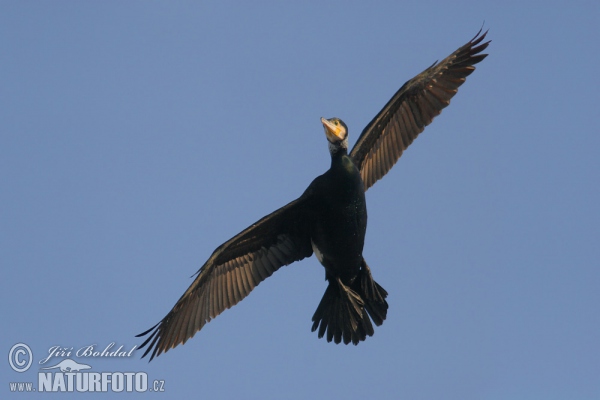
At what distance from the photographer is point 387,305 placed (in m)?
8.77

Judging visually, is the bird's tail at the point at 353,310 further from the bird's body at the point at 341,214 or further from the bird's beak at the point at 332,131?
the bird's beak at the point at 332,131

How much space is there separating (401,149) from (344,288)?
158 centimetres

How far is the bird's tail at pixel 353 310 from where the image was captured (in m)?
8.60

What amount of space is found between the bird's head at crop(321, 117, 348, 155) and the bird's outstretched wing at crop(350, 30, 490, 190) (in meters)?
0.54

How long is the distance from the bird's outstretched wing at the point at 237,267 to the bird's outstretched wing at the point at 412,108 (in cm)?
95

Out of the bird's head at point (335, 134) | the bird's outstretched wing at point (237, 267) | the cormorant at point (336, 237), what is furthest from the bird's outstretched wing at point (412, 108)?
the bird's outstretched wing at point (237, 267)

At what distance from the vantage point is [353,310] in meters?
8.59

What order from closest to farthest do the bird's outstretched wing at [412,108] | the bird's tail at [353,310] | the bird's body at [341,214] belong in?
the bird's body at [341,214]
the bird's tail at [353,310]
the bird's outstretched wing at [412,108]

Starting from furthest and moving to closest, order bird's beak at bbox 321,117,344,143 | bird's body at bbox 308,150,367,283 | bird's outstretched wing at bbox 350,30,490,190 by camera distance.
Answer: bird's outstretched wing at bbox 350,30,490,190 < bird's beak at bbox 321,117,344,143 < bird's body at bbox 308,150,367,283

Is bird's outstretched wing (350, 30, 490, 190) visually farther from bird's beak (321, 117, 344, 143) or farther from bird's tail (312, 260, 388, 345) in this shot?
bird's tail (312, 260, 388, 345)

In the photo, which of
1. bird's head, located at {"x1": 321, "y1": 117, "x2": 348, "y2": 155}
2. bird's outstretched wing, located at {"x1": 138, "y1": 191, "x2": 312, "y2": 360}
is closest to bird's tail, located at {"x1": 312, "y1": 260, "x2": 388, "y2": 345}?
bird's outstretched wing, located at {"x1": 138, "y1": 191, "x2": 312, "y2": 360}

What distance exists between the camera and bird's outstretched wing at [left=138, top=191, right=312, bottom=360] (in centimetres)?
875

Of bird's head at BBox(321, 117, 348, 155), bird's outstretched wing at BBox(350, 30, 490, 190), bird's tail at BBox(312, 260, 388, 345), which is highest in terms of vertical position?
bird's outstretched wing at BBox(350, 30, 490, 190)

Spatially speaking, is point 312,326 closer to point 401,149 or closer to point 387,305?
point 387,305
